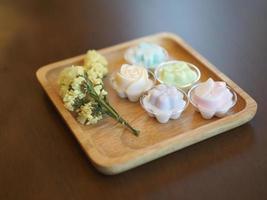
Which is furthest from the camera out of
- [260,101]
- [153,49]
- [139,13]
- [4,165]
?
[139,13]

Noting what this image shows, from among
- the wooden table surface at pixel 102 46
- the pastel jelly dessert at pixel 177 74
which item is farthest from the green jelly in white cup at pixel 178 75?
the wooden table surface at pixel 102 46

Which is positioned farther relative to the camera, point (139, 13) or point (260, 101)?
point (139, 13)

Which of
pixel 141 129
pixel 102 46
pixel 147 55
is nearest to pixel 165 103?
pixel 141 129

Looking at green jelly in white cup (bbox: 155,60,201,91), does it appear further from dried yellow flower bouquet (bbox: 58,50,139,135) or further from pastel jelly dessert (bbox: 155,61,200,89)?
dried yellow flower bouquet (bbox: 58,50,139,135)

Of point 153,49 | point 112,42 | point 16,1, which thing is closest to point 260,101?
point 153,49

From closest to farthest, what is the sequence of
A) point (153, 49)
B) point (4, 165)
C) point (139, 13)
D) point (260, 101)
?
point (4, 165), point (260, 101), point (153, 49), point (139, 13)

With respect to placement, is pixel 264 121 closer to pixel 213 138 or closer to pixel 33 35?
pixel 213 138

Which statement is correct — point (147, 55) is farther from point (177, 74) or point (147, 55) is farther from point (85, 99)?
point (85, 99)

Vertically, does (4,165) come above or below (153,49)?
below
